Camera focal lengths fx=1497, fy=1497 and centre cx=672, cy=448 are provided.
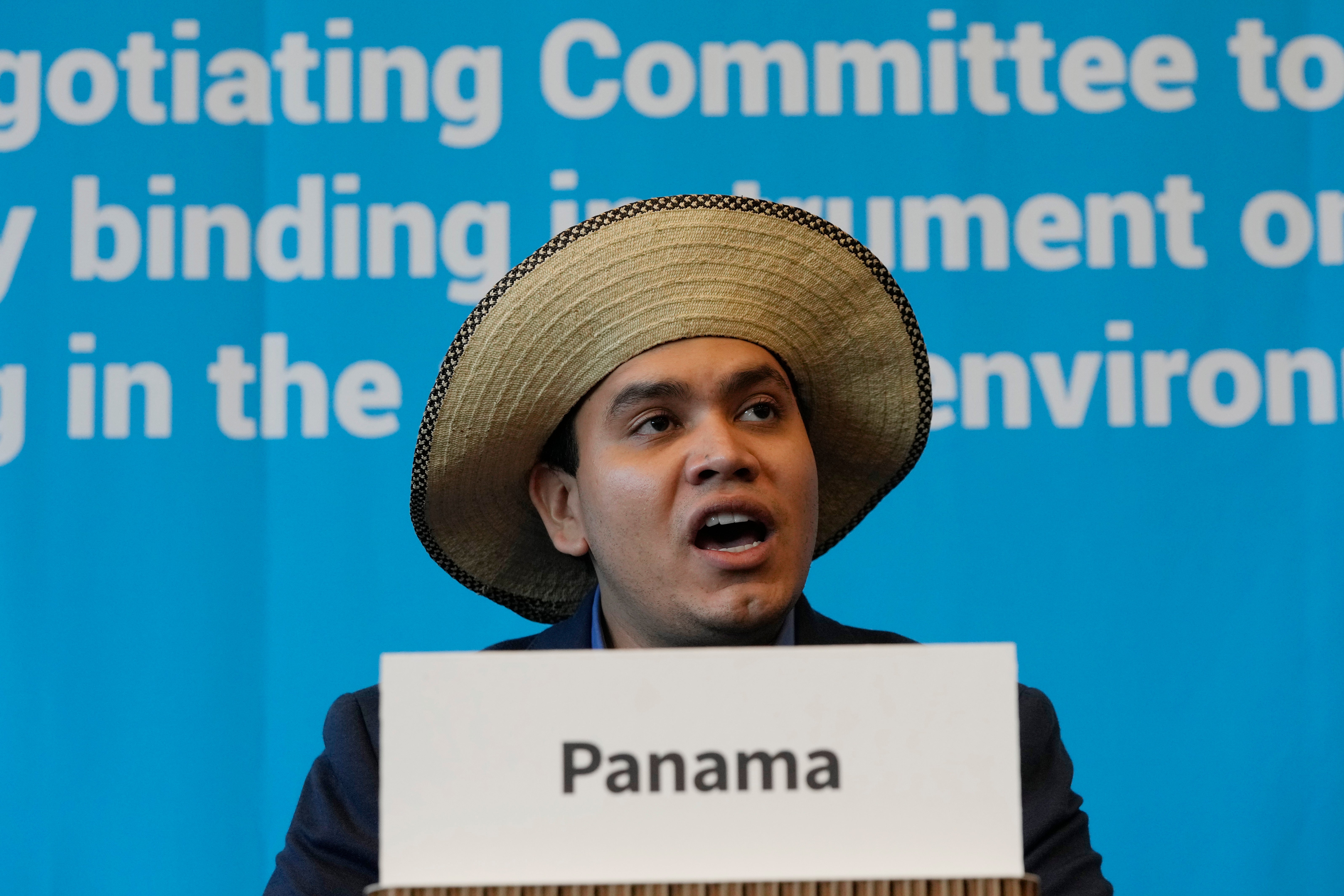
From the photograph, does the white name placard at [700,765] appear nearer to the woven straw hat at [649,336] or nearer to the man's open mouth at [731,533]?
the man's open mouth at [731,533]

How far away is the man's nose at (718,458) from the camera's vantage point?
155cm

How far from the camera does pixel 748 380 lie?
5.32 ft

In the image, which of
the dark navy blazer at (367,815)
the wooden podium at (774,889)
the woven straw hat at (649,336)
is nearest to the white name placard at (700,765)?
the wooden podium at (774,889)

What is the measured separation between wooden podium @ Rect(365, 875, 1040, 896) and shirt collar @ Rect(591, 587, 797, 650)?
35.0 inches

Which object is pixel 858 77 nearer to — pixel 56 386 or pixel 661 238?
pixel 661 238

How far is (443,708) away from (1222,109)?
6.19 ft

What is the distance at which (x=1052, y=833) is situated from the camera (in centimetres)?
153

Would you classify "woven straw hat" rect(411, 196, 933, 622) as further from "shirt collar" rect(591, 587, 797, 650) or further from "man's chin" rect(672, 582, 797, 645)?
"man's chin" rect(672, 582, 797, 645)

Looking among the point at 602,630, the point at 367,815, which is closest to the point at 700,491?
the point at 602,630

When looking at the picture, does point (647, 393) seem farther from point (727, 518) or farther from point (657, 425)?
point (727, 518)

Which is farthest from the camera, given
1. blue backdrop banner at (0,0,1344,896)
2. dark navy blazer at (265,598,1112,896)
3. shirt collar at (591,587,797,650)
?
blue backdrop banner at (0,0,1344,896)

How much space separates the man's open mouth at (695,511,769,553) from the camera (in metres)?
1.56

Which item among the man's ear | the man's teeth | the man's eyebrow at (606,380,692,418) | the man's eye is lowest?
the man's teeth

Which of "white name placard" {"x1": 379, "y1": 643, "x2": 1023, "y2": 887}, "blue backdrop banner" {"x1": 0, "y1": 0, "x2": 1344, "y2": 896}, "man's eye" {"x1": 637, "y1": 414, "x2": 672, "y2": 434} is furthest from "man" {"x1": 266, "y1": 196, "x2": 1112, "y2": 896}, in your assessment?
"white name placard" {"x1": 379, "y1": 643, "x2": 1023, "y2": 887}
